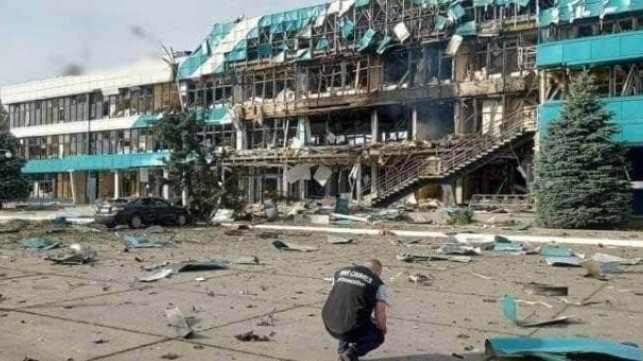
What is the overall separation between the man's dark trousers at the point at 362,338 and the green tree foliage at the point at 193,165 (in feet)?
92.1

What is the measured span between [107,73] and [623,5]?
161ft

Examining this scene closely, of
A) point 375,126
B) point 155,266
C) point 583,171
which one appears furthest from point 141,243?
point 375,126

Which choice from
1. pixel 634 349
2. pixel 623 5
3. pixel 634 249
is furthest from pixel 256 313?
pixel 623 5

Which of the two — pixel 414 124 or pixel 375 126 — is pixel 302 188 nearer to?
pixel 375 126

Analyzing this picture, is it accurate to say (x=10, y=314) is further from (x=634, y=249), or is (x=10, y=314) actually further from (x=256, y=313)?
(x=634, y=249)

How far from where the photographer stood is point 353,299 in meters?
6.64

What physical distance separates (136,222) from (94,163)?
39.8 m

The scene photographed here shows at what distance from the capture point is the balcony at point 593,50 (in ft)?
107

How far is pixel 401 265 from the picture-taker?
53.2 ft

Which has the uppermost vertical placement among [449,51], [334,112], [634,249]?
[449,51]

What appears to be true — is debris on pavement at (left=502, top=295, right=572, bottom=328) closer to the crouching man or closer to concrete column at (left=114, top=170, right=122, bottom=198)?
the crouching man

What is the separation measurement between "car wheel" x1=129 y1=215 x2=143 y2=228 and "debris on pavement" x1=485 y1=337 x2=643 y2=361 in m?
25.5

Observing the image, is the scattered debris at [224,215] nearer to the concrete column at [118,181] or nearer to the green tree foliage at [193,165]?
the green tree foliage at [193,165]

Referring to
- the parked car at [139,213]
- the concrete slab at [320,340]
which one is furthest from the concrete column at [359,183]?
the concrete slab at [320,340]
